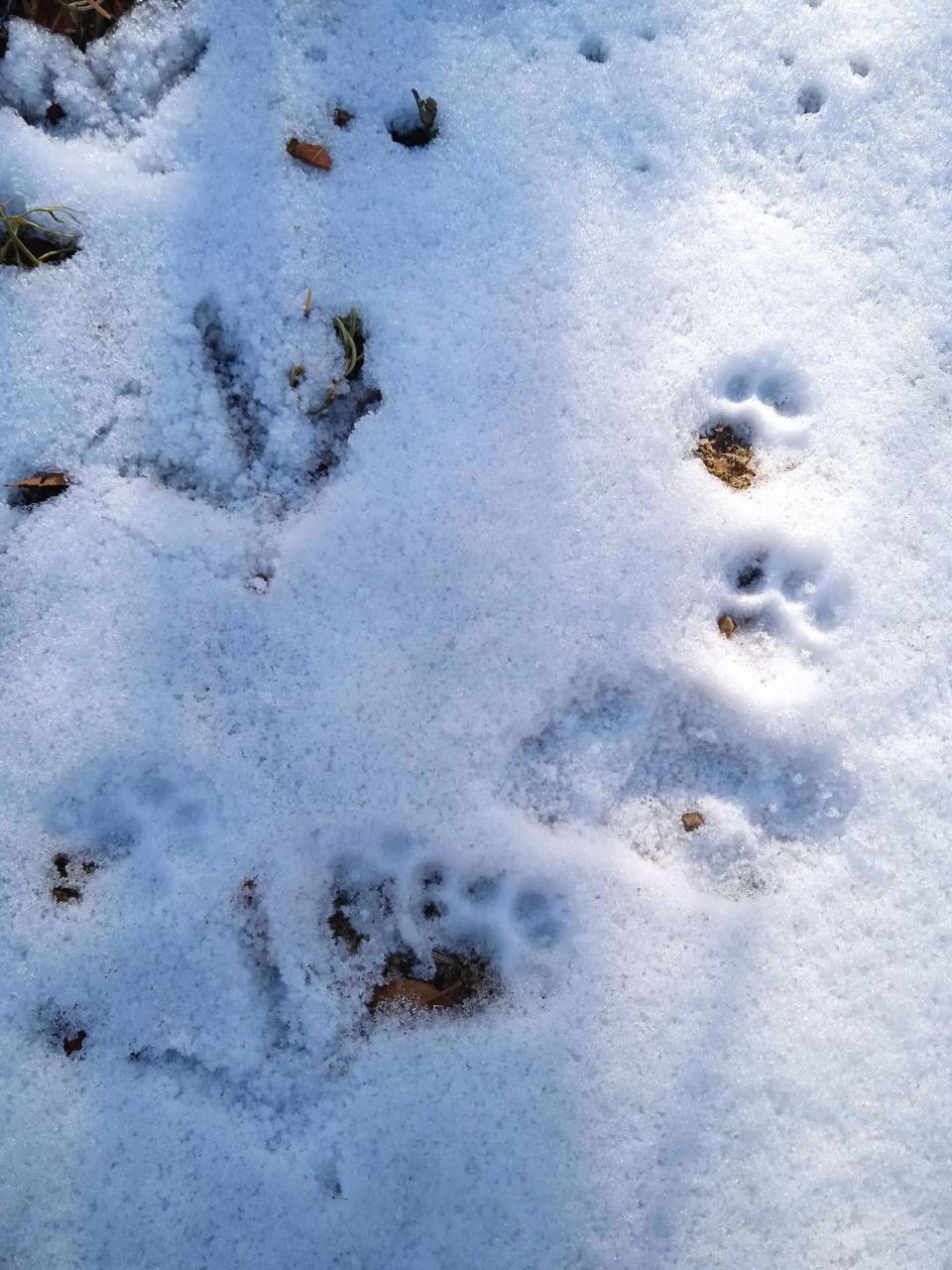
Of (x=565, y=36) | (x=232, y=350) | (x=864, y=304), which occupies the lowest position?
(x=232, y=350)

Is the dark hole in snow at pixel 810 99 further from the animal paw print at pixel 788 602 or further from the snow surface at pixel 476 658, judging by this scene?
the animal paw print at pixel 788 602

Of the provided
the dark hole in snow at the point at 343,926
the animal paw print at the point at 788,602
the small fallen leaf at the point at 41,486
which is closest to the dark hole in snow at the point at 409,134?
the small fallen leaf at the point at 41,486

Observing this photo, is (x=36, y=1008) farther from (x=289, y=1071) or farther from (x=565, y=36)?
(x=565, y=36)

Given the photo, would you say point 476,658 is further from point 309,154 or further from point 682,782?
point 309,154

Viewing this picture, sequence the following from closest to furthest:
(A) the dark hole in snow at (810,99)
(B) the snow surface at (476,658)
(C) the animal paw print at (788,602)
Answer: (B) the snow surface at (476,658), (C) the animal paw print at (788,602), (A) the dark hole in snow at (810,99)

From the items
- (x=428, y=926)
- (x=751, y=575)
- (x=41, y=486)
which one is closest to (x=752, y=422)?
(x=751, y=575)

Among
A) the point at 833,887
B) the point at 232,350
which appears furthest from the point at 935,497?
the point at 232,350

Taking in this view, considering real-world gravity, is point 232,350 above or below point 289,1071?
above

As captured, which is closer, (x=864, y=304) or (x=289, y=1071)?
(x=289, y=1071)

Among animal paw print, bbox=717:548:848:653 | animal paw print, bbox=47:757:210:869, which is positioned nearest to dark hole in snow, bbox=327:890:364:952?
animal paw print, bbox=47:757:210:869
